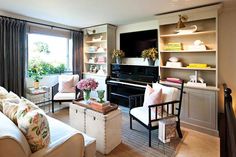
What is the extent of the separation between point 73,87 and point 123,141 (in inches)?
91.4

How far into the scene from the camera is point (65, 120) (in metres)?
3.54

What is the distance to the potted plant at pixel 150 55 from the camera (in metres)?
3.93

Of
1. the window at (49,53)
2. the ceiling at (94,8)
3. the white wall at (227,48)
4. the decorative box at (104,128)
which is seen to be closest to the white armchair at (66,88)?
the window at (49,53)

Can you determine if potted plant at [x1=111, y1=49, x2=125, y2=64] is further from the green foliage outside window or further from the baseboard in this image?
the baseboard

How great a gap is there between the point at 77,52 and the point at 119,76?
163 centimetres

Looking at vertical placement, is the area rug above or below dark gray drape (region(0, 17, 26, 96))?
below

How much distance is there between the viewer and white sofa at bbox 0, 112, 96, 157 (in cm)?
111

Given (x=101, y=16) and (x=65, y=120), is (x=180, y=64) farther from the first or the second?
(x=65, y=120)

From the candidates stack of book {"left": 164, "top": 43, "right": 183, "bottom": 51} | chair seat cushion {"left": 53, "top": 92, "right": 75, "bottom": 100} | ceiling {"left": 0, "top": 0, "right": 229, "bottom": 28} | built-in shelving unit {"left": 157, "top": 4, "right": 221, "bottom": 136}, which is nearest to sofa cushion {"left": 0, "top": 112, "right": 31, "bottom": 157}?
ceiling {"left": 0, "top": 0, "right": 229, "bottom": 28}

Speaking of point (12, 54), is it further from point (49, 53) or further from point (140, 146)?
point (140, 146)

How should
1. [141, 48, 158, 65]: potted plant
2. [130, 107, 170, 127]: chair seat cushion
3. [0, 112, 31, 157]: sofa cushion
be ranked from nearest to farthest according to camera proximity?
[0, 112, 31, 157]: sofa cushion
[130, 107, 170, 127]: chair seat cushion
[141, 48, 158, 65]: potted plant

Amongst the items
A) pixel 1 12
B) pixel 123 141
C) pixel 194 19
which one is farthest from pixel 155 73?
pixel 1 12

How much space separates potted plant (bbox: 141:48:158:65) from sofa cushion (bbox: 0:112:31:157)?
10.5ft

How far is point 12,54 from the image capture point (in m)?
3.70
